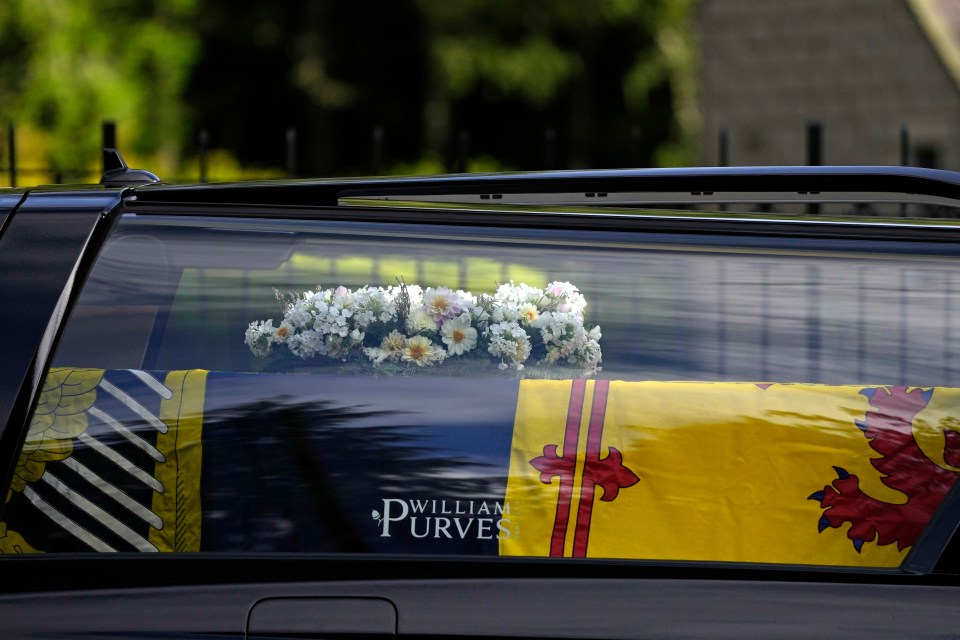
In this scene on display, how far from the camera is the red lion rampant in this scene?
196cm

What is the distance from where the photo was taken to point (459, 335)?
83.4 inches

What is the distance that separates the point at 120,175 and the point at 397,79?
1394 inches

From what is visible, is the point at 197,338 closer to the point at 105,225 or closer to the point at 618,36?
the point at 105,225

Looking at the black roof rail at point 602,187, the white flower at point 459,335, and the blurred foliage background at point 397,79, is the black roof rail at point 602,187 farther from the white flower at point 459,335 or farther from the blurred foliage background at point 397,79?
the blurred foliage background at point 397,79

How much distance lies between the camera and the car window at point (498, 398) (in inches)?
77.3

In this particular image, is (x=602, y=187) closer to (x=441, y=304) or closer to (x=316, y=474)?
(x=441, y=304)

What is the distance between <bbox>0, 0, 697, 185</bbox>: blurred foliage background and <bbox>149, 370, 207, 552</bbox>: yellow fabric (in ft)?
84.0

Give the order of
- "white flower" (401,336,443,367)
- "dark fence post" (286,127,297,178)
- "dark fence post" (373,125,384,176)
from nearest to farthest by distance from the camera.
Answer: "white flower" (401,336,443,367) < "dark fence post" (286,127,297,178) < "dark fence post" (373,125,384,176)

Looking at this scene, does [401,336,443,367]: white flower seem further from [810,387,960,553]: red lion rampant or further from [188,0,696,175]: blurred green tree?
[188,0,696,175]: blurred green tree

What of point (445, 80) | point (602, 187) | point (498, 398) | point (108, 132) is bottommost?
point (498, 398)

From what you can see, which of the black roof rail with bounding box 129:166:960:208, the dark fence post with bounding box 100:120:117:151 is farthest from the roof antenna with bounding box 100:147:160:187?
the dark fence post with bounding box 100:120:117:151

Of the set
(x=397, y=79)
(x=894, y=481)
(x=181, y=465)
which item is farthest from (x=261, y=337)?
(x=397, y=79)

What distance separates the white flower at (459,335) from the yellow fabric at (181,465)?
0.40m

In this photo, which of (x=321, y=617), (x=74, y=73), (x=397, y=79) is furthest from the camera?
(x=397, y=79)
